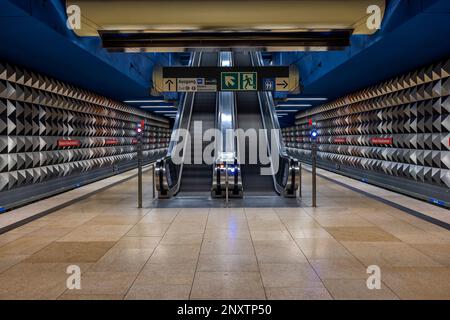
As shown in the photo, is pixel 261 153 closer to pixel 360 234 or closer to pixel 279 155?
pixel 279 155

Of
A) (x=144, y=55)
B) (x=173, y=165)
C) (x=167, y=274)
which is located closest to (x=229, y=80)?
(x=173, y=165)

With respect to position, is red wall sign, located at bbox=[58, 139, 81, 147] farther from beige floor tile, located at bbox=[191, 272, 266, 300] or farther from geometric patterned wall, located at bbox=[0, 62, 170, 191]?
beige floor tile, located at bbox=[191, 272, 266, 300]

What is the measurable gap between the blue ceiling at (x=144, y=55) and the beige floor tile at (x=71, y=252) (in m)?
3.23

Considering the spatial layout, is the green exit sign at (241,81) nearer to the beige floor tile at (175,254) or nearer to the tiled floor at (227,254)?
the tiled floor at (227,254)

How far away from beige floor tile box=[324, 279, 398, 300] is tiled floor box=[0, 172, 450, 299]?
1 cm

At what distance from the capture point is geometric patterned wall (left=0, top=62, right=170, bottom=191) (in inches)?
337

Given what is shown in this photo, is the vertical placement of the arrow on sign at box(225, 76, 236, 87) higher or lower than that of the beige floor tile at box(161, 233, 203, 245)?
higher

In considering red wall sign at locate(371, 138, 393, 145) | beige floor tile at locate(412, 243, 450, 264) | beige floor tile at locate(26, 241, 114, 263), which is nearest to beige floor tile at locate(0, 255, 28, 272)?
beige floor tile at locate(26, 241, 114, 263)

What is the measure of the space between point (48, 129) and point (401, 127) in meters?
9.48

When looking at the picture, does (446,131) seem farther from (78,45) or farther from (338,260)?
(78,45)

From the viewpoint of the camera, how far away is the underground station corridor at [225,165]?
14.3ft

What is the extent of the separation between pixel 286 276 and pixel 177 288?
1210 millimetres
